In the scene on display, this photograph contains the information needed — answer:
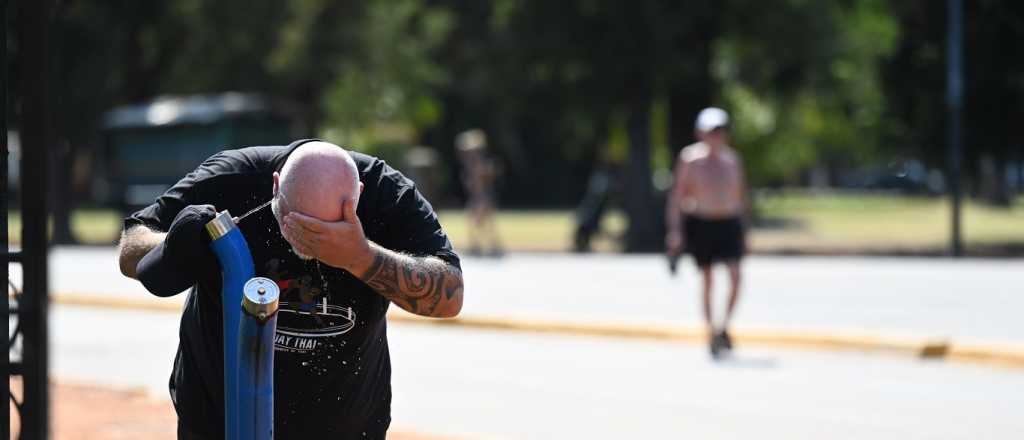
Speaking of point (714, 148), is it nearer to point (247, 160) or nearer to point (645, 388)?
point (645, 388)

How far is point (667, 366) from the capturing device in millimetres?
10297

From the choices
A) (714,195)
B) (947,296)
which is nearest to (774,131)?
(947,296)

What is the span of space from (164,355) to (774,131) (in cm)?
3710

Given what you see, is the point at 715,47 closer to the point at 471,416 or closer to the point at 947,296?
the point at 947,296

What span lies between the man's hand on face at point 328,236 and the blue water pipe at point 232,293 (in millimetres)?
109

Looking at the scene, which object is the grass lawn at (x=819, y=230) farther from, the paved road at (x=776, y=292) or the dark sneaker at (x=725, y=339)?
the dark sneaker at (x=725, y=339)

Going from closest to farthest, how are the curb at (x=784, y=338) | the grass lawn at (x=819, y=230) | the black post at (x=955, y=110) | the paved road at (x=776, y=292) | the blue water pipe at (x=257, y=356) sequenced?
the blue water pipe at (x=257, y=356), the curb at (x=784, y=338), the paved road at (x=776, y=292), the black post at (x=955, y=110), the grass lawn at (x=819, y=230)

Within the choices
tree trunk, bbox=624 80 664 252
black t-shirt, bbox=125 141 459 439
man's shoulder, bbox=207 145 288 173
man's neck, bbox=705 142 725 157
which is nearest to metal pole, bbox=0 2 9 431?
black t-shirt, bbox=125 141 459 439

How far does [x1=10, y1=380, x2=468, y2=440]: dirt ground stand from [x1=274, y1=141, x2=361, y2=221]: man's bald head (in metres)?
4.03

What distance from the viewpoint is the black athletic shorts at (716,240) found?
1083cm

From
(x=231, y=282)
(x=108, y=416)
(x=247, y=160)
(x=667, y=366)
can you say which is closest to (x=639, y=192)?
(x=667, y=366)

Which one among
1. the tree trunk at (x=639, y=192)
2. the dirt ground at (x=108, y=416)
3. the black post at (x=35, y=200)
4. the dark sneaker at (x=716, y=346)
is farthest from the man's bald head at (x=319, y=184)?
the tree trunk at (x=639, y=192)

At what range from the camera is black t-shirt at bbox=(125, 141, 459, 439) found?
144 inches

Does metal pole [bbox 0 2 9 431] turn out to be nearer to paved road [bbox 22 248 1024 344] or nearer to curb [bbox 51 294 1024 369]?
curb [bbox 51 294 1024 369]
